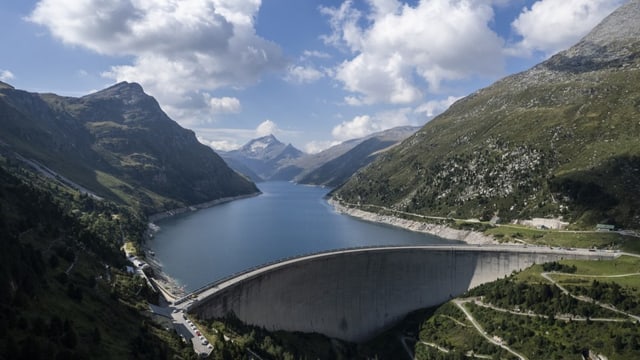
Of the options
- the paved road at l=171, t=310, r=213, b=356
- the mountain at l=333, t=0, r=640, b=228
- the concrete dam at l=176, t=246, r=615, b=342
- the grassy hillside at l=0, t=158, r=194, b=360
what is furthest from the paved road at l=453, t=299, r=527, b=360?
the mountain at l=333, t=0, r=640, b=228

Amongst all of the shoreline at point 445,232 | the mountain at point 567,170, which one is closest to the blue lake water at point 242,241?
the shoreline at point 445,232

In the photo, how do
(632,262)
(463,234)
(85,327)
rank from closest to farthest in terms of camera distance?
(85,327), (632,262), (463,234)

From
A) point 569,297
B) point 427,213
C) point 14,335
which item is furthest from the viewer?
point 427,213

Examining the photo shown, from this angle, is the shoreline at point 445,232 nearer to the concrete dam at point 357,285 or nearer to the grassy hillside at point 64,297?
the concrete dam at point 357,285

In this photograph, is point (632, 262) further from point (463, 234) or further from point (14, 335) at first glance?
point (14, 335)

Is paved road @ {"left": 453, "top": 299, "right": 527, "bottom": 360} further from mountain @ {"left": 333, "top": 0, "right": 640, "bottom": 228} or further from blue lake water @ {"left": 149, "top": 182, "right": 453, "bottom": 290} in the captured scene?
mountain @ {"left": 333, "top": 0, "right": 640, "bottom": 228}

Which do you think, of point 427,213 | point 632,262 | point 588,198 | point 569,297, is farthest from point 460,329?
point 427,213

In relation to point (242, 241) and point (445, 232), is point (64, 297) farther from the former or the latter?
point (445, 232)

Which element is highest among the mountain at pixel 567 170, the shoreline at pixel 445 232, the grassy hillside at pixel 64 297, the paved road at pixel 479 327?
the mountain at pixel 567 170
